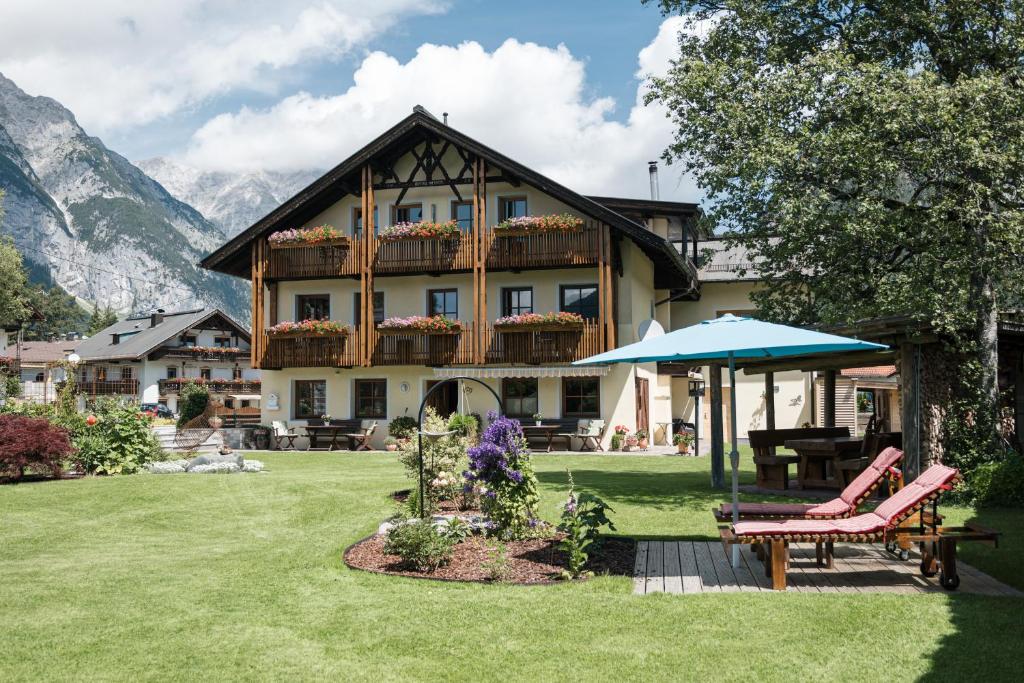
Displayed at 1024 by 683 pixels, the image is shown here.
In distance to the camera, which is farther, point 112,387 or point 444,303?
point 112,387

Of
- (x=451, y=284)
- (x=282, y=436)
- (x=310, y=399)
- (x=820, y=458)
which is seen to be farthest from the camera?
(x=310, y=399)

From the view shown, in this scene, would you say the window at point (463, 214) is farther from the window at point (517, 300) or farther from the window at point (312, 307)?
→ the window at point (312, 307)

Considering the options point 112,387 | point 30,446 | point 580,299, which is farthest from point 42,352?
point 30,446

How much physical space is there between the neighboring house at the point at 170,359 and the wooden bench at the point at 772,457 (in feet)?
136

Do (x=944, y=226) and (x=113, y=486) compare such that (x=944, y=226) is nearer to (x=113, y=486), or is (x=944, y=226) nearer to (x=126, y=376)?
(x=113, y=486)

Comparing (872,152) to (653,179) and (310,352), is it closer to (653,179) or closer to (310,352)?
(310,352)

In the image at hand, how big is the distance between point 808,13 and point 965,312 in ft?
21.4

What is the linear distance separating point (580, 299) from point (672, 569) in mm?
17984

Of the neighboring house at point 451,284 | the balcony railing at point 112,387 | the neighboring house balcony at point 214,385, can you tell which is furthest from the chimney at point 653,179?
the balcony railing at point 112,387

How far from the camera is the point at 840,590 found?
22.9ft

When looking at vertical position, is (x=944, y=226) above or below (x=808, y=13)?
below

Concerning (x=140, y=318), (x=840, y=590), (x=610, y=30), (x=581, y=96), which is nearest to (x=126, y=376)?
(x=140, y=318)

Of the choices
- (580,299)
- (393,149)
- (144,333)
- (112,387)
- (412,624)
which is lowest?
(412,624)

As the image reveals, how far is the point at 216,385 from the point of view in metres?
54.3
